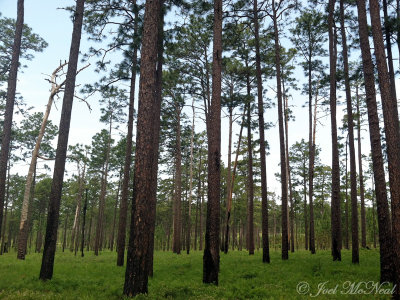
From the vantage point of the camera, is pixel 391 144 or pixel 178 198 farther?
pixel 178 198

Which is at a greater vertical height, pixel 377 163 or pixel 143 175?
pixel 377 163

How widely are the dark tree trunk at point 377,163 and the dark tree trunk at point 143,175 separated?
6.45 metres

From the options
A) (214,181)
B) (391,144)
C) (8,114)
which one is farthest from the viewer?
(8,114)

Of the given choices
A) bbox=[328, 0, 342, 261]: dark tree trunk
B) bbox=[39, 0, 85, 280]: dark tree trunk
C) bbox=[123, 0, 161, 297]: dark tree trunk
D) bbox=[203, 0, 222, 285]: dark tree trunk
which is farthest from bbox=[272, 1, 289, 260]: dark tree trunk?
bbox=[39, 0, 85, 280]: dark tree trunk

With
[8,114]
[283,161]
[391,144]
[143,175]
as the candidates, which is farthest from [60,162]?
[283,161]

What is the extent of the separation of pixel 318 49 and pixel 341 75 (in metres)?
5.09

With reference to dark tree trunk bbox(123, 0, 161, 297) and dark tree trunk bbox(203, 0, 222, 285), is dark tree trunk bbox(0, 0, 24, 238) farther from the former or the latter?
dark tree trunk bbox(203, 0, 222, 285)

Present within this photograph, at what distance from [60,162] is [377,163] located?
10.0 meters

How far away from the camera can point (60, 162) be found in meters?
8.65

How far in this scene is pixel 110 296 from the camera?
629 cm

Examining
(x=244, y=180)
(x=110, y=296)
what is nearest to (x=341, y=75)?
(x=110, y=296)

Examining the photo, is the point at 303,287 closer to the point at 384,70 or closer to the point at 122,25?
the point at 384,70

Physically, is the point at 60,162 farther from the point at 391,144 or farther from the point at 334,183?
the point at 334,183

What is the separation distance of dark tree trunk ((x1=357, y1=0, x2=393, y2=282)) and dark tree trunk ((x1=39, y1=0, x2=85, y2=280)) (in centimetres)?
982
